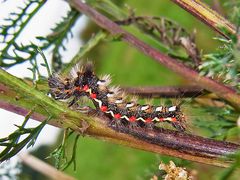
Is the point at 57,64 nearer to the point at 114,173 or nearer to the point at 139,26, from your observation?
the point at 139,26

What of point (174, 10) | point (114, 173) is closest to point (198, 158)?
point (114, 173)

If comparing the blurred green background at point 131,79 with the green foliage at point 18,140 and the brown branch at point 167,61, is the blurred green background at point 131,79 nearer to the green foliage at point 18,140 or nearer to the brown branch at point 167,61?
the brown branch at point 167,61

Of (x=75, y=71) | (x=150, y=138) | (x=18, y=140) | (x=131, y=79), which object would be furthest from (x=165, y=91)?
(x=131, y=79)

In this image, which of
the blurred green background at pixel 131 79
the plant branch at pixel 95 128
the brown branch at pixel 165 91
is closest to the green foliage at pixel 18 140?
the plant branch at pixel 95 128

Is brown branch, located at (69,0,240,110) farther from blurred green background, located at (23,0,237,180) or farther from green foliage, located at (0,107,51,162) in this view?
blurred green background, located at (23,0,237,180)

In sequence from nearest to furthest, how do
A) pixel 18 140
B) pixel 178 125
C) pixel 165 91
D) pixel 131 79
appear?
pixel 18 140
pixel 178 125
pixel 165 91
pixel 131 79

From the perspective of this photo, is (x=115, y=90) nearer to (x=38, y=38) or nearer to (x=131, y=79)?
(x=38, y=38)
